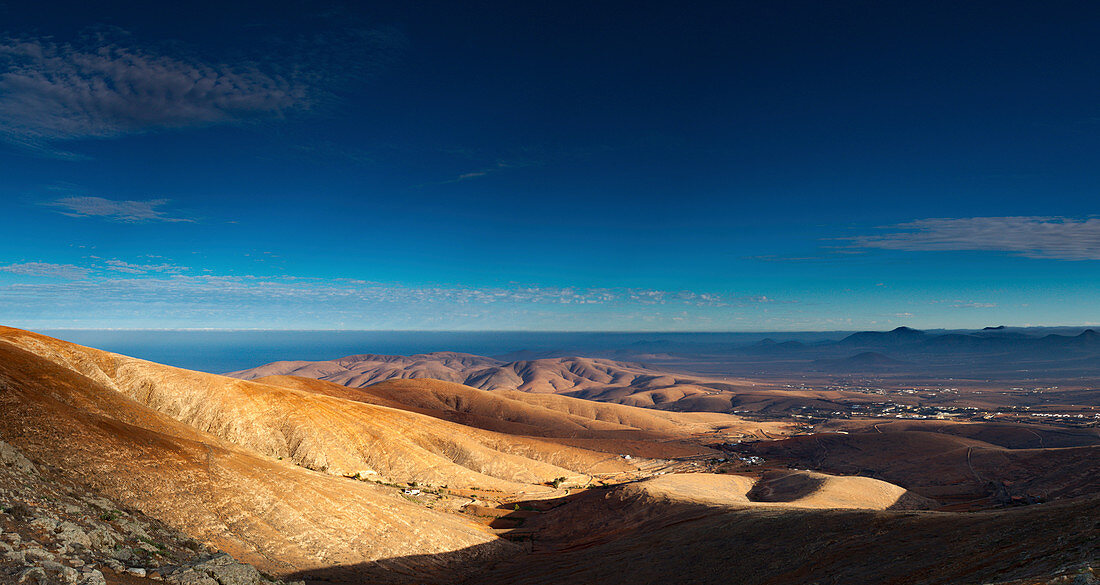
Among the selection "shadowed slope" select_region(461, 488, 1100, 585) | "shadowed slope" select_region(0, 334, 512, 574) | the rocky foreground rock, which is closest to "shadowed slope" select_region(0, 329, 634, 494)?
"shadowed slope" select_region(0, 334, 512, 574)

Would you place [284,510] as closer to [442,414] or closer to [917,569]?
[917,569]

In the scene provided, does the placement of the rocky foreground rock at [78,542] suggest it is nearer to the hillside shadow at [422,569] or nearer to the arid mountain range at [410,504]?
the arid mountain range at [410,504]

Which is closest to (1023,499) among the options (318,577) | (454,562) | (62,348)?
(454,562)

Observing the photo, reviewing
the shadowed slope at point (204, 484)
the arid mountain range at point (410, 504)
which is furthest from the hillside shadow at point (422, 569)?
the shadowed slope at point (204, 484)

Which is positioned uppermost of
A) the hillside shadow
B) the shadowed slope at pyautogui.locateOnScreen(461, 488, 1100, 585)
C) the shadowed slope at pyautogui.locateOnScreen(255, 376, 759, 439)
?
the shadowed slope at pyautogui.locateOnScreen(461, 488, 1100, 585)

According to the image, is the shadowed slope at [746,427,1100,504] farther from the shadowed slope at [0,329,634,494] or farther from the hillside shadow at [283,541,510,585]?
the hillside shadow at [283,541,510,585]

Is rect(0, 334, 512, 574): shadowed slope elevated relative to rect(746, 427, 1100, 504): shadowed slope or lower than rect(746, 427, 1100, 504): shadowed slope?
elevated
